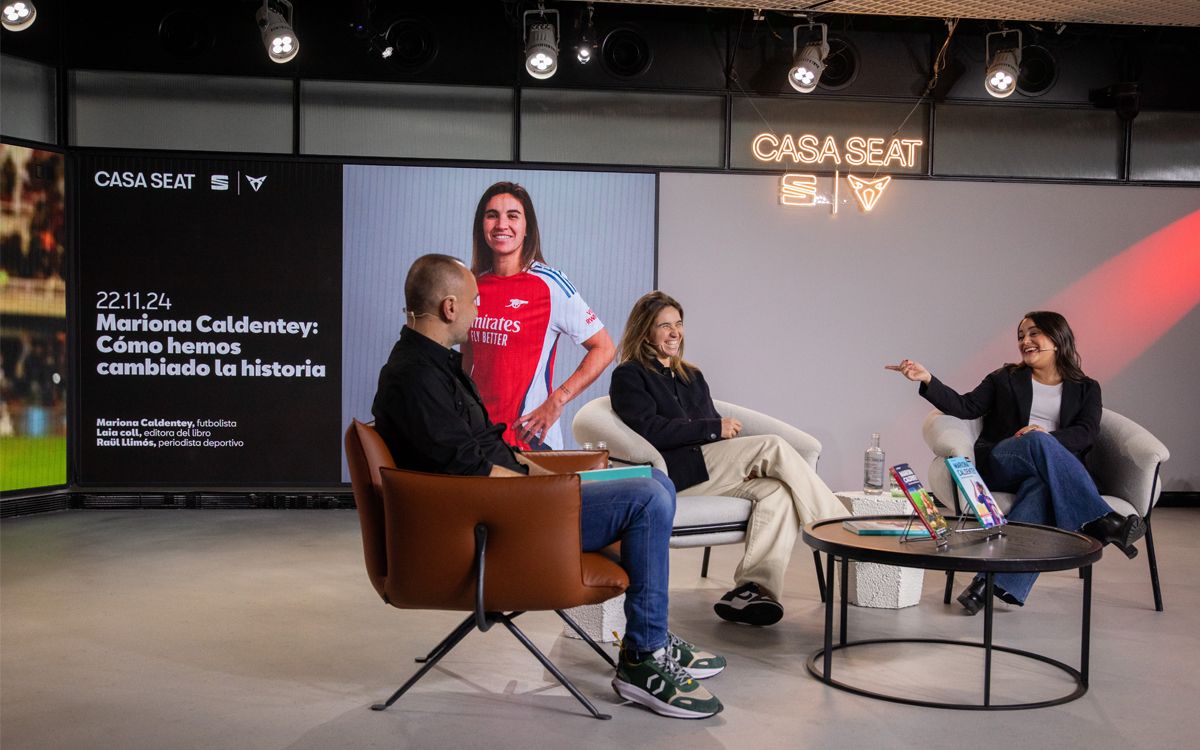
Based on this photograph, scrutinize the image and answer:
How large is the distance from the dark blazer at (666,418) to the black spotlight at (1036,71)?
418 cm

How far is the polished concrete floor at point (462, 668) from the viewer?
3.01 meters

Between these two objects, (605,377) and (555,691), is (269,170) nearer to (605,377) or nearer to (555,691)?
(605,377)

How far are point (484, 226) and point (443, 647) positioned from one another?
413cm

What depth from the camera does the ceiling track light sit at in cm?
666

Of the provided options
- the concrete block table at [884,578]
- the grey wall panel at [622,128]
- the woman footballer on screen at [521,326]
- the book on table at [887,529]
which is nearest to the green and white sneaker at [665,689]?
the book on table at [887,529]

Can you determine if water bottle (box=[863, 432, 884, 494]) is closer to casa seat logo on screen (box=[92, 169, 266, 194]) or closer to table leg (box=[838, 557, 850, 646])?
table leg (box=[838, 557, 850, 646])

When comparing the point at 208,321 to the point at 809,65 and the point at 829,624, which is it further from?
the point at 829,624

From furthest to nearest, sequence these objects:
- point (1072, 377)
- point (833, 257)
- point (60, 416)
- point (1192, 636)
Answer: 1. point (833, 257)
2. point (60, 416)
3. point (1072, 377)
4. point (1192, 636)

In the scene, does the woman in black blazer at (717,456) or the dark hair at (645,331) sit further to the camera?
the dark hair at (645,331)

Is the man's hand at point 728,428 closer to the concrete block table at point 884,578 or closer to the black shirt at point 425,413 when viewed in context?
the concrete block table at point 884,578

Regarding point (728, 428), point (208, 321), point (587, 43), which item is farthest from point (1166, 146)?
point (208, 321)

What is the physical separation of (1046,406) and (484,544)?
3.05m

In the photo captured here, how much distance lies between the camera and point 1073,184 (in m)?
7.37

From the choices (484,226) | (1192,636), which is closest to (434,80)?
(484,226)
